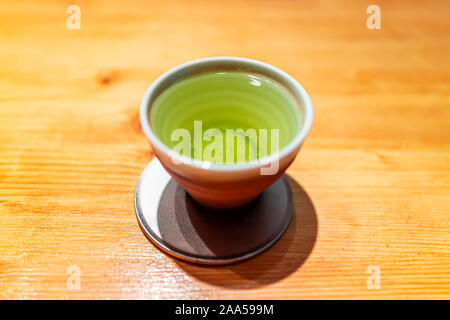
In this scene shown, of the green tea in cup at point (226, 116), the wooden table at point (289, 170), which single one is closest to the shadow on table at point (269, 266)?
the wooden table at point (289, 170)

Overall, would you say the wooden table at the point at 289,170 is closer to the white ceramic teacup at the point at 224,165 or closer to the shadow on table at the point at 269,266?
the shadow on table at the point at 269,266

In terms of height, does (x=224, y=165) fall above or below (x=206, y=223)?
above

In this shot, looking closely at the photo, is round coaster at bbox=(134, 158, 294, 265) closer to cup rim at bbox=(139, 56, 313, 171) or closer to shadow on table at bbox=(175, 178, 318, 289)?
shadow on table at bbox=(175, 178, 318, 289)

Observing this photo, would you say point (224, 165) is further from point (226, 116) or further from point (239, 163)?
point (226, 116)

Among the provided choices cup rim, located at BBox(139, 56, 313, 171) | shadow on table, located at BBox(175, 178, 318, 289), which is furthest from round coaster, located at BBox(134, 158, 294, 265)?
cup rim, located at BBox(139, 56, 313, 171)

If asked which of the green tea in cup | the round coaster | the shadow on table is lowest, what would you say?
the shadow on table

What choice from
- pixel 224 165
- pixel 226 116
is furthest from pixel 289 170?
pixel 224 165
